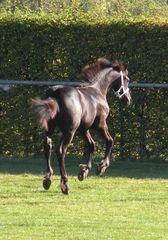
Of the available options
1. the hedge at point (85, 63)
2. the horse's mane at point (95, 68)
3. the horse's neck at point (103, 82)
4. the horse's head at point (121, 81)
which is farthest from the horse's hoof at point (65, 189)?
the hedge at point (85, 63)

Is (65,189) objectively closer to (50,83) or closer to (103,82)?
(103,82)

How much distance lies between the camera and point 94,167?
16.9 meters

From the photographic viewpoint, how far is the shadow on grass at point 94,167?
16.0 meters

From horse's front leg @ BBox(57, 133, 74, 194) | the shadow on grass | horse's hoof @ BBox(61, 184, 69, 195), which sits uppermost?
horse's front leg @ BBox(57, 133, 74, 194)

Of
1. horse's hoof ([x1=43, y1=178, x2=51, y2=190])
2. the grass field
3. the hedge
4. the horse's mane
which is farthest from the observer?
the hedge

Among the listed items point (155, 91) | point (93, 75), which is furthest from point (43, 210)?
point (155, 91)

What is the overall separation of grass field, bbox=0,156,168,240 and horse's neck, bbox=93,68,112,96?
4.98ft

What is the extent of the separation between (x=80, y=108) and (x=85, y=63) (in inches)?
189

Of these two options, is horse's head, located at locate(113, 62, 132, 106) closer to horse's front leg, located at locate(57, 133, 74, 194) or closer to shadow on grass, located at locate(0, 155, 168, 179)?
shadow on grass, located at locate(0, 155, 168, 179)

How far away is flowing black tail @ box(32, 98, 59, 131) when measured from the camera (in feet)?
41.3

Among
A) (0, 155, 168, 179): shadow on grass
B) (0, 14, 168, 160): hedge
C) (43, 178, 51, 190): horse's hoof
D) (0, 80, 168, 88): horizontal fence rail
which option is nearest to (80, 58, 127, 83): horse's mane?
(0, 155, 168, 179): shadow on grass

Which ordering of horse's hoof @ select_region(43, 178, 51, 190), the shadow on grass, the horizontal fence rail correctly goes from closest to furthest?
horse's hoof @ select_region(43, 178, 51, 190) → the shadow on grass → the horizontal fence rail

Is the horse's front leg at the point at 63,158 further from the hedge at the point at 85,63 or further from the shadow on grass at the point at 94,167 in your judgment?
the hedge at the point at 85,63

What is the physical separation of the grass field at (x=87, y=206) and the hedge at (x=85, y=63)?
123 cm
